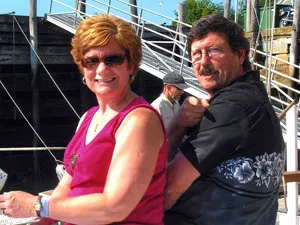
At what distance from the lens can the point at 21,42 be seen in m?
10.7

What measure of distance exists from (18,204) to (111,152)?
12.4 inches

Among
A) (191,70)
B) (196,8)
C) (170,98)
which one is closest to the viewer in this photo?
(170,98)

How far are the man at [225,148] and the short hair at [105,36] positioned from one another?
23 cm

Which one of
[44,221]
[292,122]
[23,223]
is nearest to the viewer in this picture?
[44,221]

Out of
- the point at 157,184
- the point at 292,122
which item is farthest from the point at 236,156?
the point at 292,122

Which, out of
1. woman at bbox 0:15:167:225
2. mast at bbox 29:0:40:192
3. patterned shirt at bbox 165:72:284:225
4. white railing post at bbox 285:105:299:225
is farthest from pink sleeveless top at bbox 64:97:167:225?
mast at bbox 29:0:40:192

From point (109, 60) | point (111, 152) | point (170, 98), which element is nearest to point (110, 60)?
point (109, 60)

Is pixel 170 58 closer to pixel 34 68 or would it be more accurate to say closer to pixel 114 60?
pixel 34 68

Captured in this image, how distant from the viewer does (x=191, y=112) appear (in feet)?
5.52

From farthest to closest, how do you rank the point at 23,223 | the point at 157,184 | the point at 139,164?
the point at 23,223 → the point at 157,184 → the point at 139,164

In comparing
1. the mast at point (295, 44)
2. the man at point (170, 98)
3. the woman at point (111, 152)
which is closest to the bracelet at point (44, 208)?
the woman at point (111, 152)

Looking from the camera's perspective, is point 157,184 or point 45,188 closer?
point 157,184

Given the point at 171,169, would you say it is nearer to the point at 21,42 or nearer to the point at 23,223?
the point at 23,223

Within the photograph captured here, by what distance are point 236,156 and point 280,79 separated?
9137 millimetres
